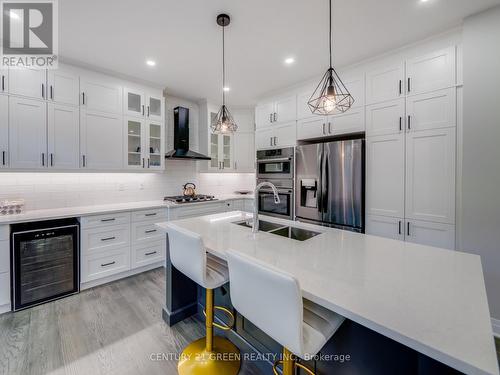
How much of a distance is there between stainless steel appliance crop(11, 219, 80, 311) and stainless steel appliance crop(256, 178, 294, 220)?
90.3 inches

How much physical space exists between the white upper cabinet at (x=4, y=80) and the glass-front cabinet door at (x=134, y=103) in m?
1.15

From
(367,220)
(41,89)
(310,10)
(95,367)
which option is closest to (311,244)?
(367,220)

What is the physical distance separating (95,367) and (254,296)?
59.2 inches

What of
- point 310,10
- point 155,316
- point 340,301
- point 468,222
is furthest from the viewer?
point 155,316

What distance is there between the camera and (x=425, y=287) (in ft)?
3.17

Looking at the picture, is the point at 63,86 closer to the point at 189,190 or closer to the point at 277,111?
the point at 189,190

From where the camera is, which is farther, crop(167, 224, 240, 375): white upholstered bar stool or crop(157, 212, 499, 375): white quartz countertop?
crop(167, 224, 240, 375): white upholstered bar stool

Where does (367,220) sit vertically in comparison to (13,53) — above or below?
below

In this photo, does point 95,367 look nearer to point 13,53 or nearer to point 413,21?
point 13,53

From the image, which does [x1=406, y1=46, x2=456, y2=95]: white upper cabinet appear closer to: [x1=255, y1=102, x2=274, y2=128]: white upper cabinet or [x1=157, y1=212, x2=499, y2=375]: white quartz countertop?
[x1=157, y1=212, x2=499, y2=375]: white quartz countertop

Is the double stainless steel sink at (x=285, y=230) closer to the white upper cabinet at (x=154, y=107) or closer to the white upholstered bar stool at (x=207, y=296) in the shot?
the white upholstered bar stool at (x=207, y=296)

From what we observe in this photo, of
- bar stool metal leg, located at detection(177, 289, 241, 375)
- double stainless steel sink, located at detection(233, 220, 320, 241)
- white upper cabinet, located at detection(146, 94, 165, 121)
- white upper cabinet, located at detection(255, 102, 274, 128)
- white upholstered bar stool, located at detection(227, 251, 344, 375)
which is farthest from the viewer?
white upper cabinet, located at detection(255, 102, 274, 128)

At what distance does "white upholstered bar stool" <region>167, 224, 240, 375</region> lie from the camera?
1.43 m

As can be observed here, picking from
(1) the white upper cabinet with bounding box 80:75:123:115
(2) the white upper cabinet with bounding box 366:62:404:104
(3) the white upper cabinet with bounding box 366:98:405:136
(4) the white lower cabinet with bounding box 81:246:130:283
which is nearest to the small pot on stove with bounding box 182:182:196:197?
(4) the white lower cabinet with bounding box 81:246:130:283
